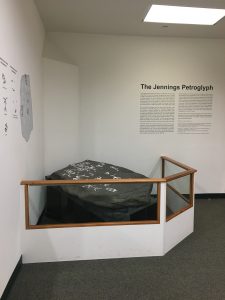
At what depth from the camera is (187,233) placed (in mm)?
3350

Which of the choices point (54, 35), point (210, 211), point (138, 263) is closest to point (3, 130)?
point (138, 263)

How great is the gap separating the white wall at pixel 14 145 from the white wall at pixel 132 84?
50.1 inches

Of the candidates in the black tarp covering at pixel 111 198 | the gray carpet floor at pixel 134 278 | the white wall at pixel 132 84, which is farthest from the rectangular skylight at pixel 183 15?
the gray carpet floor at pixel 134 278

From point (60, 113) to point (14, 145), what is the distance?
198cm

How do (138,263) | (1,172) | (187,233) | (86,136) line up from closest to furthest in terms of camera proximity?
1. (1,172)
2. (138,263)
3. (187,233)
4. (86,136)

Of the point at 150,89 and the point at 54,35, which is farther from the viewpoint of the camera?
the point at 150,89

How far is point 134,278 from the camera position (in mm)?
→ 2475

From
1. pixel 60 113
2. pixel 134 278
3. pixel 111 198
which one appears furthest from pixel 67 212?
pixel 60 113

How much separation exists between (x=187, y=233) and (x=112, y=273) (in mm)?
1264

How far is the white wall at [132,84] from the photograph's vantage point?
4.43 m

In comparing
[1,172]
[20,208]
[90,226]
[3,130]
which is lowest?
[90,226]

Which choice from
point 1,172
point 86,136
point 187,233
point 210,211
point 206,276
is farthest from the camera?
point 86,136

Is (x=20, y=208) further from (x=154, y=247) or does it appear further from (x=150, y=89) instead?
(x=150, y=89)

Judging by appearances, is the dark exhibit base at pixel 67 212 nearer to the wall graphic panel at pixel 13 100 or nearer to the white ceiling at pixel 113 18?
the wall graphic panel at pixel 13 100
